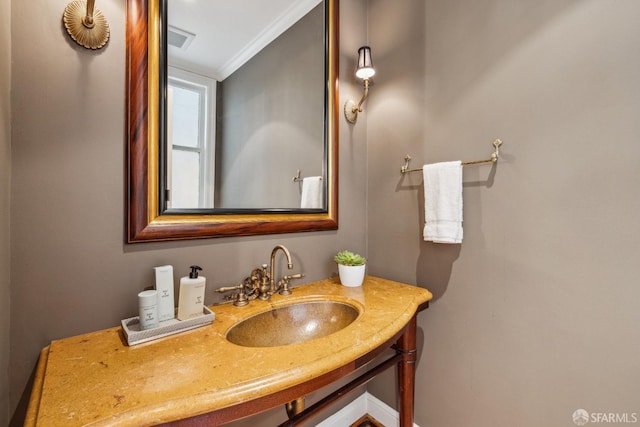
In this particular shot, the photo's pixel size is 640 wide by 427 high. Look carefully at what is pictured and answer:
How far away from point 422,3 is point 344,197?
1.01m

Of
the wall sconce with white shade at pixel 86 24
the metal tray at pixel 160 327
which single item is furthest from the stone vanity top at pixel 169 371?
the wall sconce with white shade at pixel 86 24

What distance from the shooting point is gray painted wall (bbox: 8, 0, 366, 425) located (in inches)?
27.4

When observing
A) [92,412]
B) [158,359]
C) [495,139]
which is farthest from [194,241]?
[495,139]

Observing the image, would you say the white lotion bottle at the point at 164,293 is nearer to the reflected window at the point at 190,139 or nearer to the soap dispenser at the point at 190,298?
the soap dispenser at the point at 190,298

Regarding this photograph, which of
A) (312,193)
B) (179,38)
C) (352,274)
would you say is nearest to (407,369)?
(352,274)

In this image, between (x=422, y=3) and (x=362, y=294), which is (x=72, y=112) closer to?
(x=362, y=294)

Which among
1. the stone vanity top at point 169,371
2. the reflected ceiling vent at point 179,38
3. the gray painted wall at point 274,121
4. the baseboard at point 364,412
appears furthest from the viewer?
the baseboard at point 364,412

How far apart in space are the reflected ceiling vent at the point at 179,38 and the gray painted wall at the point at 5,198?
366 mm

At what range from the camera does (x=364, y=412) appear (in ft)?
5.01

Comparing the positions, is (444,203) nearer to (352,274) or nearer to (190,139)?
(352,274)

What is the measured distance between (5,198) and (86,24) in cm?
51

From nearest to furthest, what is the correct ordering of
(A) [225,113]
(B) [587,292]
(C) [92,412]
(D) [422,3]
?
(C) [92,412] < (B) [587,292] < (A) [225,113] < (D) [422,3]

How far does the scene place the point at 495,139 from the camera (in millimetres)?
1061

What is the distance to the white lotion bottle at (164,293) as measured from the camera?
0.78m
